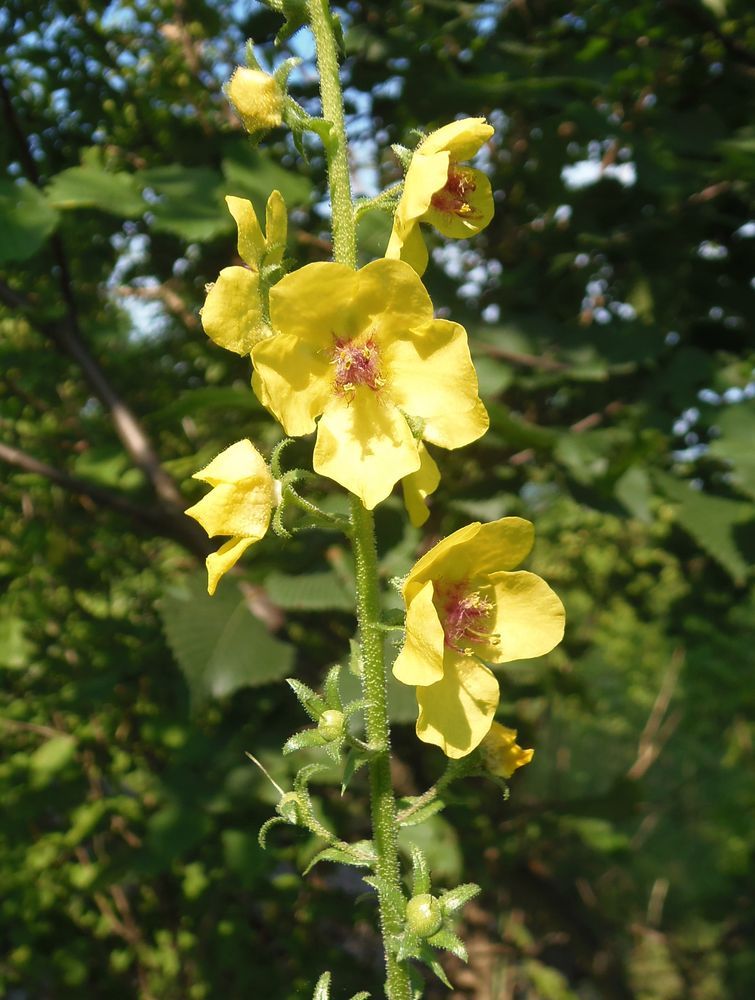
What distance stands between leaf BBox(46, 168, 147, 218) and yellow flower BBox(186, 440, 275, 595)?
1267 millimetres

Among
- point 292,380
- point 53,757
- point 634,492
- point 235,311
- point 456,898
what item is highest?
point 235,311

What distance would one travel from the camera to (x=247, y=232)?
4.58ft

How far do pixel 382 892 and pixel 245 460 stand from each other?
0.71m

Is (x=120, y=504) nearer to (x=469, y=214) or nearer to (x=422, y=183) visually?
(x=469, y=214)

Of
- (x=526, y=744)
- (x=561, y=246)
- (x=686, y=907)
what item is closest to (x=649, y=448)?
(x=561, y=246)

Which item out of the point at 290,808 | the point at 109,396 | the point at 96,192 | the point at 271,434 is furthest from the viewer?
the point at 109,396

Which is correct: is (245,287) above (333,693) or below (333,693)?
above

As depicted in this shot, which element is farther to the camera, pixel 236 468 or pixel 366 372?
pixel 366 372

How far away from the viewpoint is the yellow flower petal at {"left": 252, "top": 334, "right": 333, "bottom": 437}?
52.9 inches

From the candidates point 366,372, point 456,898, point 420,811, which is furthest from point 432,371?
point 456,898

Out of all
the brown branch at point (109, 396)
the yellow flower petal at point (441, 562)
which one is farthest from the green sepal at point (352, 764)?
the brown branch at point (109, 396)

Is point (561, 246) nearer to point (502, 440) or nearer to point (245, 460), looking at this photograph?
point (502, 440)

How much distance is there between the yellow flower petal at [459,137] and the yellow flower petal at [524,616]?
696 millimetres

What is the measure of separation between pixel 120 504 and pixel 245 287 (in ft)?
5.21
